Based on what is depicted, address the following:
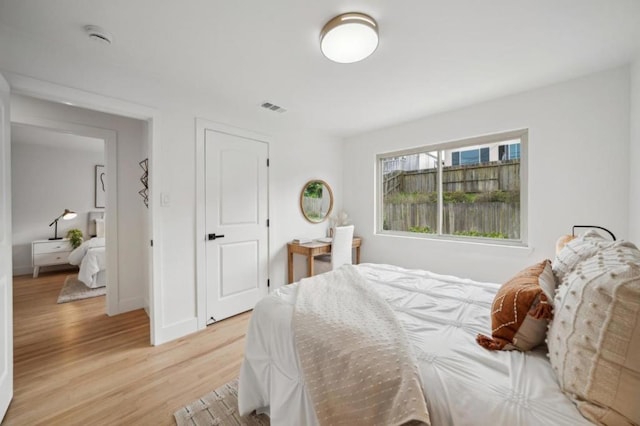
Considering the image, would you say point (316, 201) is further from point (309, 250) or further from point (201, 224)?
point (201, 224)

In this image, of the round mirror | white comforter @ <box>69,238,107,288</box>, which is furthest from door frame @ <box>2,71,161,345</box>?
white comforter @ <box>69,238,107,288</box>

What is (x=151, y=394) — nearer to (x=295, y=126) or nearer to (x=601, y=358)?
(x=601, y=358)

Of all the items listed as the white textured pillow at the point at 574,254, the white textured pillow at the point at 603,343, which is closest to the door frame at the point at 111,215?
the white textured pillow at the point at 603,343

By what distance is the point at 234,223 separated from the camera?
113 inches

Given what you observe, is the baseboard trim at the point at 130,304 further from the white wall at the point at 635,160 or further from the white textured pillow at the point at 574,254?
the white wall at the point at 635,160

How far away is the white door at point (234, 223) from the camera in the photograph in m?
2.69

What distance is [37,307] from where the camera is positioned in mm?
3092

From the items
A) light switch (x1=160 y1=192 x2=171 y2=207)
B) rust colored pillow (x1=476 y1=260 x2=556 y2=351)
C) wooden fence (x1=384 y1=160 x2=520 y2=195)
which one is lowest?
rust colored pillow (x1=476 y1=260 x2=556 y2=351)

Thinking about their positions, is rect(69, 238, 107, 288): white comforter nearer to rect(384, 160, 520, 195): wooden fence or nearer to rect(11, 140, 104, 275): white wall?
rect(11, 140, 104, 275): white wall

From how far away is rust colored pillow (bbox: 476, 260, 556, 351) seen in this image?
98 cm

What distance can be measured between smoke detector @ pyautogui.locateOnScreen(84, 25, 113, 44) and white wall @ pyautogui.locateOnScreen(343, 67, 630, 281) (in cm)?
304

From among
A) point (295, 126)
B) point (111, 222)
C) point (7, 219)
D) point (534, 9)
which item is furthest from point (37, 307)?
point (534, 9)

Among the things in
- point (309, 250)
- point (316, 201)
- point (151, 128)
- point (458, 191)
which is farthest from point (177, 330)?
point (458, 191)

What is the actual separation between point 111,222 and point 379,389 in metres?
3.34
